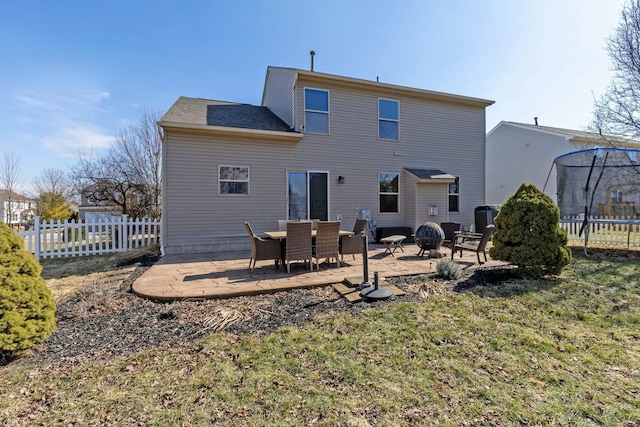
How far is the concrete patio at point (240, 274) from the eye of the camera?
4430 millimetres

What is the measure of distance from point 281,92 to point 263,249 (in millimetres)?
7470

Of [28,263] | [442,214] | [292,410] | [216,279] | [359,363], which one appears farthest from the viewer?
[442,214]

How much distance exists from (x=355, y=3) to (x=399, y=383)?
9.87 meters

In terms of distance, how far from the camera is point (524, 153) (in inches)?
634

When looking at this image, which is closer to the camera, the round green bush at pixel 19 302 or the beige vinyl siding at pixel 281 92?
the round green bush at pixel 19 302

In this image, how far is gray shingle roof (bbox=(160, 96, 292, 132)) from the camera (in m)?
8.48

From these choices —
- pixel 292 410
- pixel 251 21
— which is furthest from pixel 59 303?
pixel 251 21

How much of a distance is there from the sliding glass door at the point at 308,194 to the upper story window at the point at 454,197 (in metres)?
5.35

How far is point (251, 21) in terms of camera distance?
31.1ft

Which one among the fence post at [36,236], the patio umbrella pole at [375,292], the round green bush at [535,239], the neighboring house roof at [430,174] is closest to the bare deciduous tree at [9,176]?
the fence post at [36,236]

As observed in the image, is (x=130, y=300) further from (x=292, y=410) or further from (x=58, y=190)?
(x=58, y=190)

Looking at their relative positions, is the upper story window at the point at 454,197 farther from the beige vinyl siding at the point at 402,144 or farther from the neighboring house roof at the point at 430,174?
the neighboring house roof at the point at 430,174

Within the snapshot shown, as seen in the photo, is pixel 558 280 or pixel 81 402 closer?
pixel 81 402

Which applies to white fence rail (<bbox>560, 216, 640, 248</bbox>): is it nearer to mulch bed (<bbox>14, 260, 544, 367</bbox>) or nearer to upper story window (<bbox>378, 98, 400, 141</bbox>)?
upper story window (<bbox>378, 98, 400, 141</bbox>)
